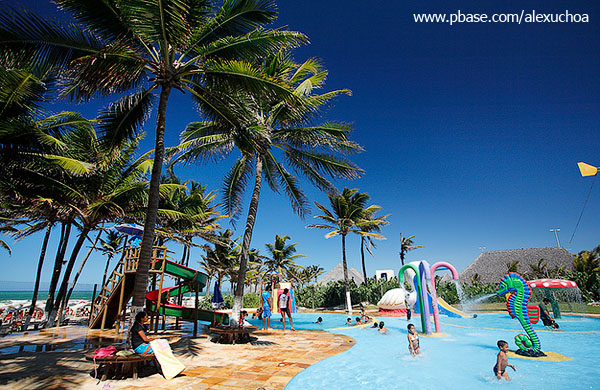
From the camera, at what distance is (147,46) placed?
771 cm

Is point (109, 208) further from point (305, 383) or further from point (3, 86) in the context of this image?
point (305, 383)

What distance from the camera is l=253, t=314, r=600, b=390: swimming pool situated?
6730 millimetres

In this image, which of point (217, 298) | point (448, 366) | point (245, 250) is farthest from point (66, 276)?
point (448, 366)

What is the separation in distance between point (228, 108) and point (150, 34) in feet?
8.88

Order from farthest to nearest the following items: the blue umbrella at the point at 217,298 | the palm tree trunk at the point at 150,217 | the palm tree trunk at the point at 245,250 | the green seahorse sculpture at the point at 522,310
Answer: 1. the blue umbrella at the point at 217,298
2. the palm tree trunk at the point at 245,250
3. the green seahorse sculpture at the point at 522,310
4. the palm tree trunk at the point at 150,217

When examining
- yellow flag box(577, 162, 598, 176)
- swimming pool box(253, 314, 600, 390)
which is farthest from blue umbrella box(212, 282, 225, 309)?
yellow flag box(577, 162, 598, 176)

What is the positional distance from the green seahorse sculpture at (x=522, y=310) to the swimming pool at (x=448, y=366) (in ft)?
1.31

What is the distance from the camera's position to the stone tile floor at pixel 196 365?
5406mm

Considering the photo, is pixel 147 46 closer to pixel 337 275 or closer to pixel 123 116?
pixel 123 116

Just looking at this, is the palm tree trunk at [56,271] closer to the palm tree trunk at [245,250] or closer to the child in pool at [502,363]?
the palm tree trunk at [245,250]

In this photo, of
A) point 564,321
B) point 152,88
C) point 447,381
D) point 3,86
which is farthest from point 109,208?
point 564,321

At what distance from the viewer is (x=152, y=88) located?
855 centimetres

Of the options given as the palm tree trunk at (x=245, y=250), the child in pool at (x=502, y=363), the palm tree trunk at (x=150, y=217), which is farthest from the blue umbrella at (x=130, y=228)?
the child in pool at (x=502, y=363)

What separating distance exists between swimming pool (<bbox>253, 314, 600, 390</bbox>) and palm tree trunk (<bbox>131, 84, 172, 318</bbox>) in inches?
159
